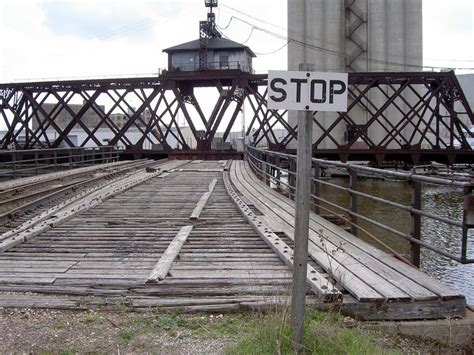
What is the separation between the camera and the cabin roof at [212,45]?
52844 mm

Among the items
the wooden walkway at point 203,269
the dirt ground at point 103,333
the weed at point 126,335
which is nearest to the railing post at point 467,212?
the wooden walkway at point 203,269

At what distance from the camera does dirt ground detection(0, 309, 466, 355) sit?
4.55m

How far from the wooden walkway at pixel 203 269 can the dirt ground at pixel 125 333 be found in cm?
19

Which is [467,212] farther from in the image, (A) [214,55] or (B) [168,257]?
(A) [214,55]

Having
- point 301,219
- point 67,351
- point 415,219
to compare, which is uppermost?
point 301,219

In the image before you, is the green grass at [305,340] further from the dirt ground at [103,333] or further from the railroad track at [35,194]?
the railroad track at [35,194]

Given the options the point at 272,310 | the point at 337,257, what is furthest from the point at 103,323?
the point at 337,257

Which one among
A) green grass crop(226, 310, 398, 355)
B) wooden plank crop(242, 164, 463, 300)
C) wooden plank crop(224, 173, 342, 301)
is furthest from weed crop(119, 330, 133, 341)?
wooden plank crop(242, 164, 463, 300)

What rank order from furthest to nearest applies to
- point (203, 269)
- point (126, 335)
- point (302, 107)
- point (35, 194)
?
point (35, 194), point (203, 269), point (126, 335), point (302, 107)

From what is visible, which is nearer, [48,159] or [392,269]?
[392,269]

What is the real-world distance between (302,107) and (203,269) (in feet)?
10.6

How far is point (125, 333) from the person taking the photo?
478 centimetres

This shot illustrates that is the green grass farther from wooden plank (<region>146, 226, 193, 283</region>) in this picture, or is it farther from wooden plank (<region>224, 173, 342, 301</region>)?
wooden plank (<region>146, 226, 193, 283</region>)

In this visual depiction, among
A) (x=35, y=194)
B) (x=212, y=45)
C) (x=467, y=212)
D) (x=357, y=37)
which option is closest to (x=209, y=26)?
(x=212, y=45)
